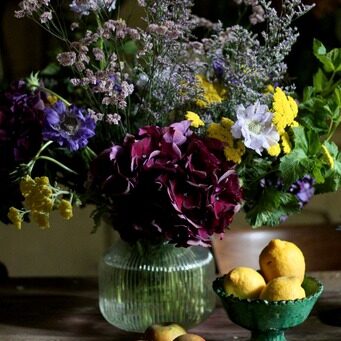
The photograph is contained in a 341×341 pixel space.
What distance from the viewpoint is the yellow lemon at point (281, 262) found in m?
1.15

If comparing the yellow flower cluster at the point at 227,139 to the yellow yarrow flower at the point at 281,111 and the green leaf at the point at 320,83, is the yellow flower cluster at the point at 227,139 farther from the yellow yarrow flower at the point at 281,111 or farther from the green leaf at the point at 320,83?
the green leaf at the point at 320,83

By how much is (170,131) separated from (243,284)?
250mm

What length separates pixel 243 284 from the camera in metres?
1.12

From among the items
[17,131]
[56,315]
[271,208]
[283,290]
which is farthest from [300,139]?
[56,315]

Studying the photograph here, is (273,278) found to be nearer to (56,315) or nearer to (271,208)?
(271,208)

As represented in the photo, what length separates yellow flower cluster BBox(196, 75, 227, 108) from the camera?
47.6 inches

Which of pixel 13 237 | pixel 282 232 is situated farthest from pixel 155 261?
pixel 13 237

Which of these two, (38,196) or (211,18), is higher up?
(211,18)

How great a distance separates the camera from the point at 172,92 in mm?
1186

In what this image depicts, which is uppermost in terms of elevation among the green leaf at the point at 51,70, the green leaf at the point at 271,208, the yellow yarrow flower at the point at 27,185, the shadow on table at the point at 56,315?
the green leaf at the point at 51,70

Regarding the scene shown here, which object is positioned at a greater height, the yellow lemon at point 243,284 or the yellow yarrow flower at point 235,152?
the yellow yarrow flower at point 235,152

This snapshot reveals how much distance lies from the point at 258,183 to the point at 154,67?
26 centimetres

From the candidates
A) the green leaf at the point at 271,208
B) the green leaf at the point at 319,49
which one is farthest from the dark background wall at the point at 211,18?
the green leaf at the point at 271,208

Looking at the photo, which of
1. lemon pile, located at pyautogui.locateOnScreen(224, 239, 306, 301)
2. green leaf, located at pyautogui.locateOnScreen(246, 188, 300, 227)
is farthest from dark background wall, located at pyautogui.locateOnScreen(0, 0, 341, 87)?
lemon pile, located at pyautogui.locateOnScreen(224, 239, 306, 301)
